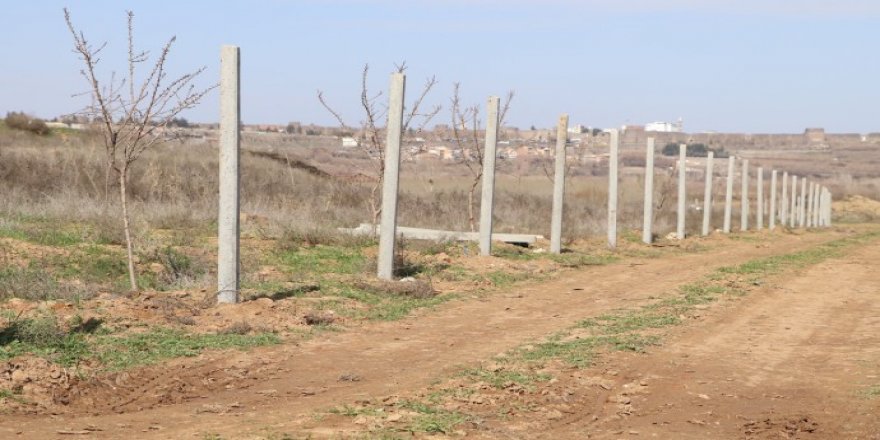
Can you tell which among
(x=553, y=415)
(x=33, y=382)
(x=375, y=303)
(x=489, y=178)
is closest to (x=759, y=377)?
(x=553, y=415)

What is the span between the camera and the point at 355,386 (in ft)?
29.0

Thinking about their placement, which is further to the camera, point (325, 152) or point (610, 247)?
point (325, 152)

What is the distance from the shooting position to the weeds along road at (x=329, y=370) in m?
7.27

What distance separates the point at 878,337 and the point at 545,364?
14.6 feet

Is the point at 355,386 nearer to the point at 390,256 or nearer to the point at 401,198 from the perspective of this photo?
the point at 390,256

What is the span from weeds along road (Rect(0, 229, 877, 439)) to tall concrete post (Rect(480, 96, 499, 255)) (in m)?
3.93

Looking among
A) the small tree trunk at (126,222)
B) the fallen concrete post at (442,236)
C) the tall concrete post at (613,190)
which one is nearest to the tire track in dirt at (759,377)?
the small tree trunk at (126,222)

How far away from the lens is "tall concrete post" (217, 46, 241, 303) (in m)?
12.0

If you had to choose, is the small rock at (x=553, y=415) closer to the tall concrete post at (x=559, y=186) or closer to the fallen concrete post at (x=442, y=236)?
the fallen concrete post at (x=442, y=236)

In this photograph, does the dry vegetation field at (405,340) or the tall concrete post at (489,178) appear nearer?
the dry vegetation field at (405,340)

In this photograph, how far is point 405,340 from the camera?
11.3 metres

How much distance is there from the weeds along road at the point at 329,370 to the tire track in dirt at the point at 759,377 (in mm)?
145

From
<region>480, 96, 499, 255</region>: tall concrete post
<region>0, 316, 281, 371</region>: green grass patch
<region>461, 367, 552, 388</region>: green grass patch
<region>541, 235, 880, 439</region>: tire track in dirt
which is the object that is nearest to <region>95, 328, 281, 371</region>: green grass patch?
<region>0, 316, 281, 371</region>: green grass patch

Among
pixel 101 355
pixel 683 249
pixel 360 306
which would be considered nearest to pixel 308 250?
pixel 360 306
